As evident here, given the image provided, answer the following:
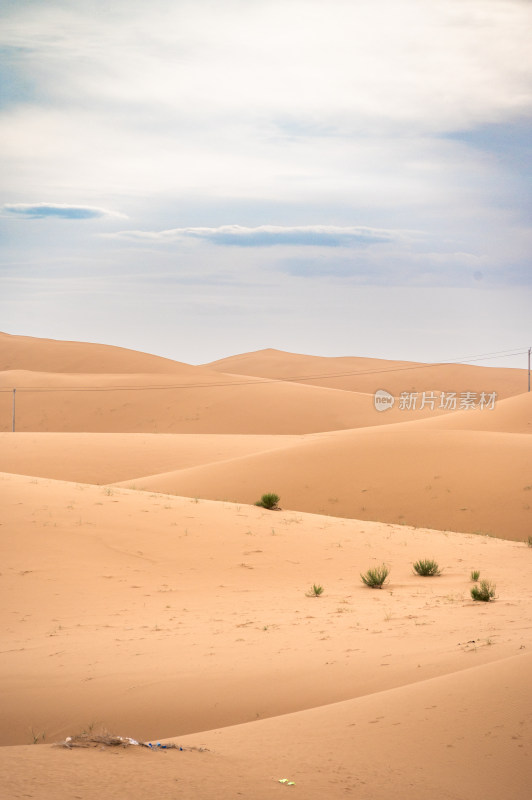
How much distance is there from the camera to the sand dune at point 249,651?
15.4 feet

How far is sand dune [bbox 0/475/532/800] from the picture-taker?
471cm

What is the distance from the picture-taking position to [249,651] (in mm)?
8930

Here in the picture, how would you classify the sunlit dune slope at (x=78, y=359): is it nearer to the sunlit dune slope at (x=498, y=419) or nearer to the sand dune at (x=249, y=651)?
the sunlit dune slope at (x=498, y=419)

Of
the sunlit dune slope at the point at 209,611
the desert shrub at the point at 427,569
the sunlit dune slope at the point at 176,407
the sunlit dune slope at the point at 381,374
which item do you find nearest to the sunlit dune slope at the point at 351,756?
the sunlit dune slope at the point at 209,611

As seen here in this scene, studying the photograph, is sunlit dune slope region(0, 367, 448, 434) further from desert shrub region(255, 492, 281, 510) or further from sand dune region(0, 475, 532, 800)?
sand dune region(0, 475, 532, 800)

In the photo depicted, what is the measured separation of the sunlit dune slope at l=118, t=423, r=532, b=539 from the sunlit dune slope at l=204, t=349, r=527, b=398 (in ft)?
315

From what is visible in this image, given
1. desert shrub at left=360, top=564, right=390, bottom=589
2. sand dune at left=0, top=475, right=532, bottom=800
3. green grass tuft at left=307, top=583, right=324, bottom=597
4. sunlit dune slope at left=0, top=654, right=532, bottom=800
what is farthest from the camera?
desert shrub at left=360, top=564, right=390, bottom=589

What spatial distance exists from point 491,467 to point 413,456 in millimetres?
3367

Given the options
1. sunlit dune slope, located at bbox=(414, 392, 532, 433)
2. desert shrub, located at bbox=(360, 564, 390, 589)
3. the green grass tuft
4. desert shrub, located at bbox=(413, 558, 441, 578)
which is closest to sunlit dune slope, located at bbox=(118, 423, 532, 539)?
desert shrub, located at bbox=(413, 558, 441, 578)

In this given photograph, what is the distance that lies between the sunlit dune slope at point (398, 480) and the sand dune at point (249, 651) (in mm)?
7425

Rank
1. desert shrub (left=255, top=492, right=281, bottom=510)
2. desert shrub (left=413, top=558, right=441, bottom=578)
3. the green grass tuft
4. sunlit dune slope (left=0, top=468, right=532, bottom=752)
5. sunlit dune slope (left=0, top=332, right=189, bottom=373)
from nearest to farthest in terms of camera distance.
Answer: sunlit dune slope (left=0, top=468, right=532, bottom=752) < the green grass tuft < desert shrub (left=413, top=558, right=441, bottom=578) < desert shrub (left=255, top=492, right=281, bottom=510) < sunlit dune slope (left=0, top=332, right=189, bottom=373)

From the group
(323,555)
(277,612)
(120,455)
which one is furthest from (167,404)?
(277,612)

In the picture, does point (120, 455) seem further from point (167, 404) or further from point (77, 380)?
point (77, 380)

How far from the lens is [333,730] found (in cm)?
552
